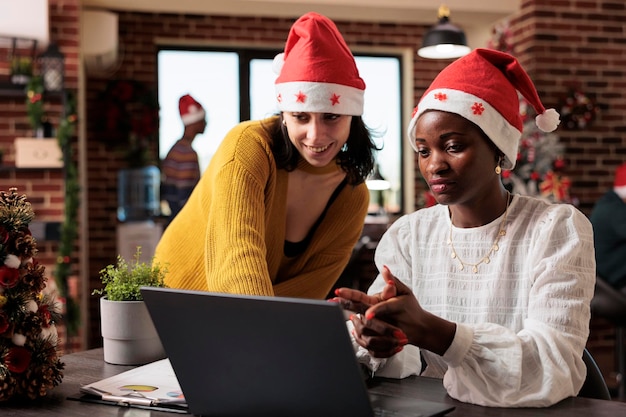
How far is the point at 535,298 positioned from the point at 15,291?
83 cm

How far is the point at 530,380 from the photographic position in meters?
1.19

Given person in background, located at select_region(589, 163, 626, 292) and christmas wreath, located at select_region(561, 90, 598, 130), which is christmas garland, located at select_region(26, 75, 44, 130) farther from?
christmas wreath, located at select_region(561, 90, 598, 130)

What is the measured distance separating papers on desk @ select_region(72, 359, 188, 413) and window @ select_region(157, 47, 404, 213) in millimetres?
5592

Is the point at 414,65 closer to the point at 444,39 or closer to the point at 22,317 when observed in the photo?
the point at 444,39

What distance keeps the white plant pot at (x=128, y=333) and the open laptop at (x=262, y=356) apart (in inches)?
15.4

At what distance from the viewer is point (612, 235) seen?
443 centimetres

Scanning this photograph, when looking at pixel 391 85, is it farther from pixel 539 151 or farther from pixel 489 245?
pixel 489 245

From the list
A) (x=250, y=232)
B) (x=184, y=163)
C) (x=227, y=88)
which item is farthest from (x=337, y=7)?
(x=250, y=232)

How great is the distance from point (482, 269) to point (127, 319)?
666 mm

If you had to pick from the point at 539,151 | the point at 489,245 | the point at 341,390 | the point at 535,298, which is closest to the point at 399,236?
the point at 489,245

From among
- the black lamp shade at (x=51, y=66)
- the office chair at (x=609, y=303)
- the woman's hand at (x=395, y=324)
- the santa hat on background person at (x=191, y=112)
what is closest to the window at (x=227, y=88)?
the santa hat on background person at (x=191, y=112)

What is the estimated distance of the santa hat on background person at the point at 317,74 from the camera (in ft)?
6.01

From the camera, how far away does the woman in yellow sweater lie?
5.55 ft

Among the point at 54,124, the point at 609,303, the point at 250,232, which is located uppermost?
the point at 54,124
